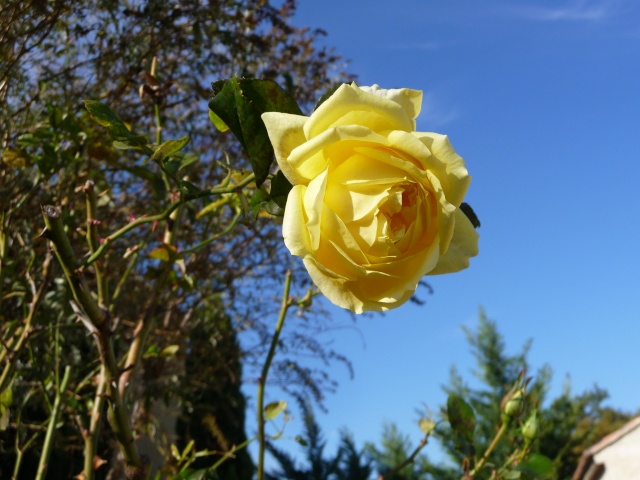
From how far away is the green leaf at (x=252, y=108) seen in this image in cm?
55

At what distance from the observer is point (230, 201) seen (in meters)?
1.19

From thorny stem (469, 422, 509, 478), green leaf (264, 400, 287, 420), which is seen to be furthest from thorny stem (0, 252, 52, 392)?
thorny stem (469, 422, 509, 478)

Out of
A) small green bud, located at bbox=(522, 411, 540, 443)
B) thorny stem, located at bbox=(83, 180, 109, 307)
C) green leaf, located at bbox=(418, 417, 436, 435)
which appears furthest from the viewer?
green leaf, located at bbox=(418, 417, 436, 435)

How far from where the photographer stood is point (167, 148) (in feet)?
2.23

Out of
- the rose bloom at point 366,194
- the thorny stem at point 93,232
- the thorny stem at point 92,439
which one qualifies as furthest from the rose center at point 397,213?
the thorny stem at point 92,439

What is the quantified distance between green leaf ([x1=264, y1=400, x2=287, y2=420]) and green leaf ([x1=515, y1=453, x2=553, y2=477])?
0.42 metres

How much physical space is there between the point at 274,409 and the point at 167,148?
0.71 m

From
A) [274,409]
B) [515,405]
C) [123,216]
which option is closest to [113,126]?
[274,409]

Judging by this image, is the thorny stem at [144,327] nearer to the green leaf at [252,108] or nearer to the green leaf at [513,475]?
the green leaf at [252,108]

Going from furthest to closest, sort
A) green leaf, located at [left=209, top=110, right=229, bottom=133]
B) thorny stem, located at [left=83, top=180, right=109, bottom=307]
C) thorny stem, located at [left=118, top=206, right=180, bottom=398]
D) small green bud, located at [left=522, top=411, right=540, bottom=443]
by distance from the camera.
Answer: small green bud, located at [left=522, top=411, right=540, bottom=443] → thorny stem, located at [left=118, top=206, right=180, bottom=398] → thorny stem, located at [left=83, top=180, right=109, bottom=307] → green leaf, located at [left=209, top=110, right=229, bottom=133]

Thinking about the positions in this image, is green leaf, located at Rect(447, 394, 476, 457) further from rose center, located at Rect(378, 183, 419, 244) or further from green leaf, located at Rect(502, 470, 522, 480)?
rose center, located at Rect(378, 183, 419, 244)

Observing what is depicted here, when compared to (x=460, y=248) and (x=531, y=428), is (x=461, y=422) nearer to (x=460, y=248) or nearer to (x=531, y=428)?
(x=531, y=428)

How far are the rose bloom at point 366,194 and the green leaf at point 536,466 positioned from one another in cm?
72

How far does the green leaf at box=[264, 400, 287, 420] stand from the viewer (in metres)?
1.24
